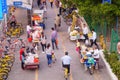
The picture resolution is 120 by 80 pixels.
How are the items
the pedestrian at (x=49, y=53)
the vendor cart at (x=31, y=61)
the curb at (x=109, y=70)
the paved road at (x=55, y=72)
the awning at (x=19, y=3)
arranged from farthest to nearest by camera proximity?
the awning at (x=19, y=3)
the pedestrian at (x=49, y=53)
the vendor cart at (x=31, y=61)
the paved road at (x=55, y=72)
the curb at (x=109, y=70)

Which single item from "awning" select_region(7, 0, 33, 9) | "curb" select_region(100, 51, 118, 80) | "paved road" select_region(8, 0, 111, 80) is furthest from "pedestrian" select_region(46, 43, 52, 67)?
"awning" select_region(7, 0, 33, 9)

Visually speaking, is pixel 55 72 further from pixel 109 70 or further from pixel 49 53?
pixel 109 70

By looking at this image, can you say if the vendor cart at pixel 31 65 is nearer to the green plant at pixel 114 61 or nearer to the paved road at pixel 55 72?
the paved road at pixel 55 72

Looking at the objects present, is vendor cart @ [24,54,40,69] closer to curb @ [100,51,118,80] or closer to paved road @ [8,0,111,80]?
paved road @ [8,0,111,80]

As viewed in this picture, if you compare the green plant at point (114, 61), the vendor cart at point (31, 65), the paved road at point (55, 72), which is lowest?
the paved road at point (55, 72)

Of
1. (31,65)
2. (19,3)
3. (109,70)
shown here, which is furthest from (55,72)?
(19,3)

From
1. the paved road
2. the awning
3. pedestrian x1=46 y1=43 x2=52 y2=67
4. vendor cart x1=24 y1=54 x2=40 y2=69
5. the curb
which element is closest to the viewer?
the curb

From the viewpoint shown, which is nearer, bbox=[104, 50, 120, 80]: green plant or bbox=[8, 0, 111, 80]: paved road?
bbox=[104, 50, 120, 80]: green plant

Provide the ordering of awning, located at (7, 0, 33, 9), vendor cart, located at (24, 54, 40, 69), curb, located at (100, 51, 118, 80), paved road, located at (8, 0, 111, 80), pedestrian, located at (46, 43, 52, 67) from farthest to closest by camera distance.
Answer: awning, located at (7, 0, 33, 9), pedestrian, located at (46, 43, 52, 67), vendor cart, located at (24, 54, 40, 69), paved road, located at (8, 0, 111, 80), curb, located at (100, 51, 118, 80)

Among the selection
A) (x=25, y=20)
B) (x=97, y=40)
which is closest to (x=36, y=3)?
(x=25, y=20)

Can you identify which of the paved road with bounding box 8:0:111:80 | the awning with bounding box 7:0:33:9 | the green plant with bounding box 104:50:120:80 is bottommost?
the paved road with bounding box 8:0:111:80

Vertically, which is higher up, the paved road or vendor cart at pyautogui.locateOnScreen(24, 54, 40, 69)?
vendor cart at pyautogui.locateOnScreen(24, 54, 40, 69)

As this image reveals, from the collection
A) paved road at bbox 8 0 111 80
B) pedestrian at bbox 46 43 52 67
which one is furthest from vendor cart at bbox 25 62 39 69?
pedestrian at bbox 46 43 52 67

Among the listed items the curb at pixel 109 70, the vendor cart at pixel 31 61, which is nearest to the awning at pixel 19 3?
the vendor cart at pixel 31 61
